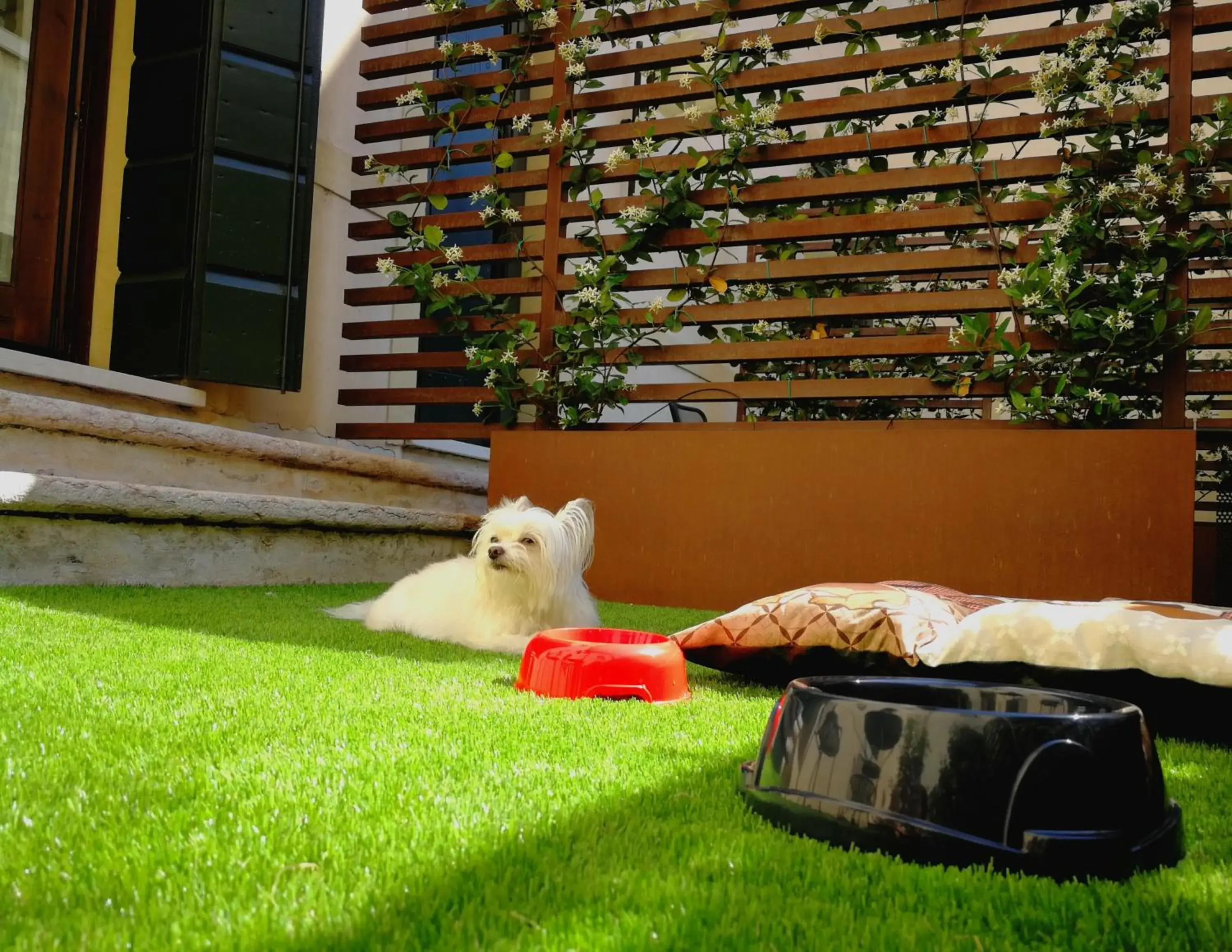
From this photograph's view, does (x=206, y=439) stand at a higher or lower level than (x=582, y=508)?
Answer: higher

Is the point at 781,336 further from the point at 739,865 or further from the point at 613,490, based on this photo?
the point at 739,865

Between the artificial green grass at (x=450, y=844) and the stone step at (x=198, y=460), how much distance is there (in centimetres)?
174

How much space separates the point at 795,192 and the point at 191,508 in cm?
249

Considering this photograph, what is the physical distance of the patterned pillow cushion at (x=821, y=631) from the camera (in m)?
1.68

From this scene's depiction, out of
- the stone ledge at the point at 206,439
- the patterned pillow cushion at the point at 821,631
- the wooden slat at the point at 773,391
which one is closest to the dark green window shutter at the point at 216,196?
the stone ledge at the point at 206,439

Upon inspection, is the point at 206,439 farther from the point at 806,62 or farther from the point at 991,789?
the point at 991,789

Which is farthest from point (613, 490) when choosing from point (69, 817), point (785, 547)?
point (69, 817)

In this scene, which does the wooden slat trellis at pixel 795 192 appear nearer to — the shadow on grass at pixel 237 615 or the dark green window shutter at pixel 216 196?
the dark green window shutter at pixel 216 196

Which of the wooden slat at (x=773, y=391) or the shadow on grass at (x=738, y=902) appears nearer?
the shadow on grass at (x=738, y=902)

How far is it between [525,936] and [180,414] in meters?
3.78

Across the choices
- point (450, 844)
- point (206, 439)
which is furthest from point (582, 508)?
point (450, 844)

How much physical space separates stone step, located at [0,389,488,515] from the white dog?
1.06m

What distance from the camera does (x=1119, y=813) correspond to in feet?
2.71

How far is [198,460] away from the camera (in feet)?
11.5
